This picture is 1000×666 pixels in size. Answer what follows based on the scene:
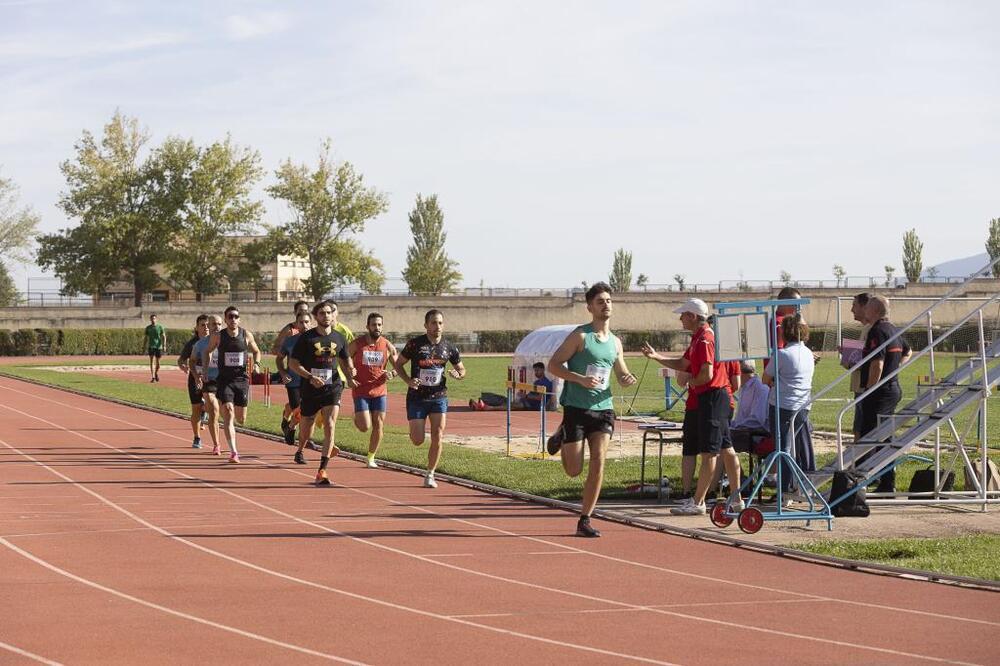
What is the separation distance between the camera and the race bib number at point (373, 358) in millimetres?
15773

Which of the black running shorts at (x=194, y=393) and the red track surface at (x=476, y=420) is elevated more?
the black running shorts at (x=194, y=393)

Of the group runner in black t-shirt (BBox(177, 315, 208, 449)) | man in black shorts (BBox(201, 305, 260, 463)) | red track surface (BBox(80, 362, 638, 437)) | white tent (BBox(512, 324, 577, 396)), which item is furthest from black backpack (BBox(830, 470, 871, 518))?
white tent (BBox(512, 324, 577, 396))

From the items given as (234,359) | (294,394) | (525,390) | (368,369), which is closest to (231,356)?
(234,359)

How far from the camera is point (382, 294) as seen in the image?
8225 centimetres

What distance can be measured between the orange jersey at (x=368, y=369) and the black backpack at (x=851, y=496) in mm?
5868

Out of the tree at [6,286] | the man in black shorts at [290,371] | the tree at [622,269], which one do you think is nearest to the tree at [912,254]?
the tree at [622,269]

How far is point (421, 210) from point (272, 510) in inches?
3551

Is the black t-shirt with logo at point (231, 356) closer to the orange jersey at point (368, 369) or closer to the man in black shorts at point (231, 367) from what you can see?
the man in black shorts at point (231, 367)

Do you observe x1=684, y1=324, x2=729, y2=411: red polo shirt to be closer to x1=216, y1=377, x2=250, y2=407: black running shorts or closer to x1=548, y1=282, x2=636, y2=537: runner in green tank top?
x1=548, y1=282, x2=636, y2=537: runner in green tank top

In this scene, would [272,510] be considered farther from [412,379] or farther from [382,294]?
[382,294]

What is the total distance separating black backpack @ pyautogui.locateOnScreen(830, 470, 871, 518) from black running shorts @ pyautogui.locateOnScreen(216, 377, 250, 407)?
26.8 ft

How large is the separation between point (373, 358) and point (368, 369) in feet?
0.48

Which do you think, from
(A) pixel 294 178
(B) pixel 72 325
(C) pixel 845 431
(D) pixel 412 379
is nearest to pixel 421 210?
(A) pixel 294 178

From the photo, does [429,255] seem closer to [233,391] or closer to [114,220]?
[114,220]
